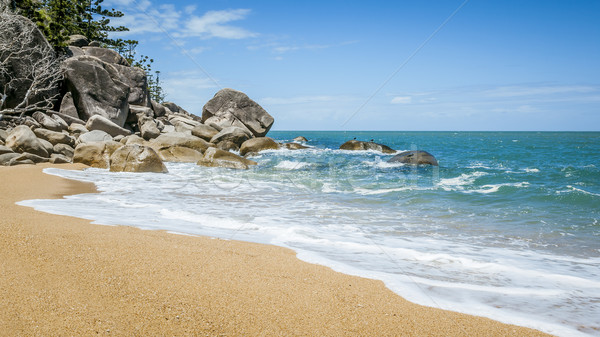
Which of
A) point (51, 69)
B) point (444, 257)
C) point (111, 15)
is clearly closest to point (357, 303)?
point (444, 257)

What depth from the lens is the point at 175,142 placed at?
18406 millimetres

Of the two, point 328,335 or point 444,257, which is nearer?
point 328,335

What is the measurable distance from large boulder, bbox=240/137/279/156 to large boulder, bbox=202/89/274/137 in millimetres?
4912

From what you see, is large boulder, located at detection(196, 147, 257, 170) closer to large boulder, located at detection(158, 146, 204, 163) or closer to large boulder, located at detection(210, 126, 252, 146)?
large boulder, located at detection(158, 146, 204, 163)

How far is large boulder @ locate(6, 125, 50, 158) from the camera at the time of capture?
43.3 feet

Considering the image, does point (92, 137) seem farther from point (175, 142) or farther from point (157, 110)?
point (157, 110)

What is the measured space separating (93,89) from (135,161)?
1093 cm

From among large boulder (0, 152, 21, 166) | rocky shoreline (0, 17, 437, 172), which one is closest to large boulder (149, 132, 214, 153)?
rocky shoreline (0, 17, 437, 172)

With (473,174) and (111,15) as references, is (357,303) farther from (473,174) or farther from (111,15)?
(111,15)

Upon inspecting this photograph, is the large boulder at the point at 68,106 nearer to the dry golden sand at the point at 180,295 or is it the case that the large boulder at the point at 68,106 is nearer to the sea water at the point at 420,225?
the sea water at the point at 420,225

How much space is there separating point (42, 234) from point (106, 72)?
2094cm

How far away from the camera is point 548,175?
16.0 m

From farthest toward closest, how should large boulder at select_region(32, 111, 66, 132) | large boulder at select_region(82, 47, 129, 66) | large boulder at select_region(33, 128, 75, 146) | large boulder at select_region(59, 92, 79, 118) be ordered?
large boulder at select_region(82, 47, 129, 66)
large boulder at select_region(59, 92, 79, 118)
large boulder at select_region(32, 111, 66, 132)
large boulder at select_region(33, 128, 75, 146)

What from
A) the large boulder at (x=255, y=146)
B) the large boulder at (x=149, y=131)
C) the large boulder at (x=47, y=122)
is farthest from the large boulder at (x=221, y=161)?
the large boulder at (x=255, y=146)
